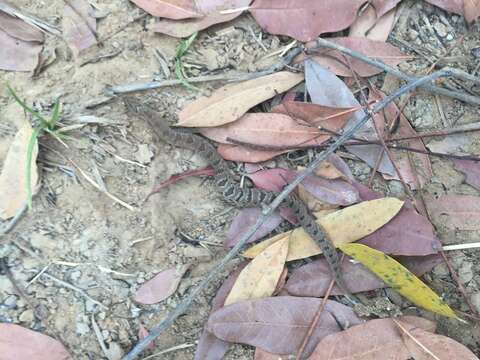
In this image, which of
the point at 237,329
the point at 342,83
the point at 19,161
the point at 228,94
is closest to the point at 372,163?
the point at 342,83

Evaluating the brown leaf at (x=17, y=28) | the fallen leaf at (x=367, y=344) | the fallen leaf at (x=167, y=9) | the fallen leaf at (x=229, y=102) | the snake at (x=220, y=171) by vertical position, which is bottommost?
the fallen leaf at (x=367, y=344)

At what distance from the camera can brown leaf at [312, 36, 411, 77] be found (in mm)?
3404

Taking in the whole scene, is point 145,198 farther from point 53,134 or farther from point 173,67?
point 173,67

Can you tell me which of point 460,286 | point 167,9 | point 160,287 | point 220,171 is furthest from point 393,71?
point 160,287

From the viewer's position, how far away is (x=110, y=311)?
2939 millimetres

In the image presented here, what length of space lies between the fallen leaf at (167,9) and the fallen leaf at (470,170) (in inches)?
69.5

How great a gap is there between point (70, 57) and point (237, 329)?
1.80 m

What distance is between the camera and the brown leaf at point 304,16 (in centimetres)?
335

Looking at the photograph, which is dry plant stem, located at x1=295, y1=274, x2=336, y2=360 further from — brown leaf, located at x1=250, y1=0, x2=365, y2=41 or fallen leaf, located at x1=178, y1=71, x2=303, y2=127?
brown leaf, located at x1=250, y1=0, x2=365, y2=41

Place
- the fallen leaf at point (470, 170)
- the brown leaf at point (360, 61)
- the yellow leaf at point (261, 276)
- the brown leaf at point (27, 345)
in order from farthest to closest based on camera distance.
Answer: the brown leaf at point (360, 61), the fallen leaf at point (470, 170), the yellow leaf at point (261, 276), the brown leaf at point (27, 345)

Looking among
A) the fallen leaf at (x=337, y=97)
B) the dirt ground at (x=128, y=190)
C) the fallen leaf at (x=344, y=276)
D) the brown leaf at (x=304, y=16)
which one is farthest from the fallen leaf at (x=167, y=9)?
the fallen leaf at (x=344, y=276)

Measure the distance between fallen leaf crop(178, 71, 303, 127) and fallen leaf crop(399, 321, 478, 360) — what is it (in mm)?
1512

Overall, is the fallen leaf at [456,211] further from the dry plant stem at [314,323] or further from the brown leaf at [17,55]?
the brown leaf at [17,55]

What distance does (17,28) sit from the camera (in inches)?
128
